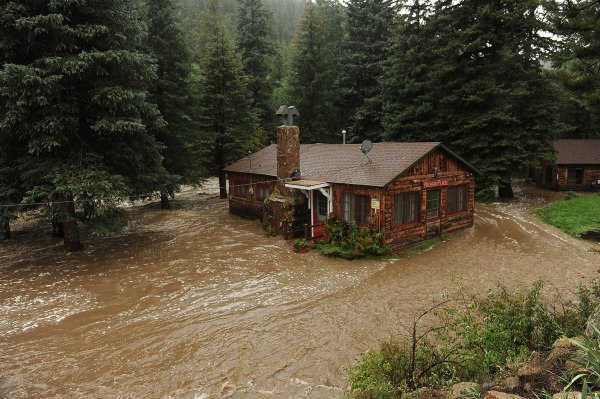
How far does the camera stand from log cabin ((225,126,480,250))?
1514cm

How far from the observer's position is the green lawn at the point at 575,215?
17562 millimetres

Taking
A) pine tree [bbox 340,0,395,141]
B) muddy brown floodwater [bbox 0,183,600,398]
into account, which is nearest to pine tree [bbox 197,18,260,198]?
pine tree [bbox 340,0,395,141]

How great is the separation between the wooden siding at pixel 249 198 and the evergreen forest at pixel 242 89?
12.3ft

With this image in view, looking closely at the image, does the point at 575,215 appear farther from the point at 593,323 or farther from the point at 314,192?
the point at 593,323

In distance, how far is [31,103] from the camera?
44.2ft

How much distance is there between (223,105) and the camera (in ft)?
94.2

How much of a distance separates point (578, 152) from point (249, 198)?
2653 cm

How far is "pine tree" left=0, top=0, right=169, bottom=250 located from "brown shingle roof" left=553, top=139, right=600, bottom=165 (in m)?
30.2

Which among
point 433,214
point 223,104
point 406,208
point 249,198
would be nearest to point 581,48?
point 406,208

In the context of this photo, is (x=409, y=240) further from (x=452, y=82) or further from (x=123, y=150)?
(x=452, y=82)

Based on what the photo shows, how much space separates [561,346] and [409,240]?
1128 cm

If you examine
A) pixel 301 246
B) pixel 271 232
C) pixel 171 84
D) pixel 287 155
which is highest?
pixel 171 84

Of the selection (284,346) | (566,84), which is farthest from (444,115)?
(284,346)

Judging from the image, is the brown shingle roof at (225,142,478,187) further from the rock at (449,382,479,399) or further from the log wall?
the log wall
